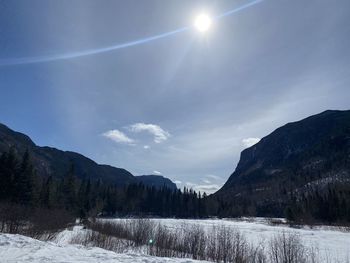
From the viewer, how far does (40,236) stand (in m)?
25.5

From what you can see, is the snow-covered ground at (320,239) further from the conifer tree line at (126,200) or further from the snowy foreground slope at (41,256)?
the conifer tree line at (126,200)

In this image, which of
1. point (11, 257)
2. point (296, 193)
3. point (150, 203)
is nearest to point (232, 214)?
point (150, 203)

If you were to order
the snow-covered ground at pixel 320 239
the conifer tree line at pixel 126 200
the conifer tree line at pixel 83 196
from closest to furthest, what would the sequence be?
the snow-covered ground at pixel 320 239
the conifer tree line at pixel 83 196
the conifer tree line at pixel 126 200

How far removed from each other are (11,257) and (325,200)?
4067 inches

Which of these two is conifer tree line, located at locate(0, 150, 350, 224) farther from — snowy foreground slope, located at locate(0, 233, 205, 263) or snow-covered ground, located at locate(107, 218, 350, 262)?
snowy foreground slope, located at locate(0, 233, 205, 263)

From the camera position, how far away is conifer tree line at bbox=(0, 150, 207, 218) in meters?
50.5

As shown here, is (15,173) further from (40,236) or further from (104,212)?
(104,212)

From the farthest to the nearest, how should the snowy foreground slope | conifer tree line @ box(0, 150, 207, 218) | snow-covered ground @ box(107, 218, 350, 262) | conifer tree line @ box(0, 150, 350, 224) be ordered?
1. conifer tree line @ box(0, 150, 350, 224)
2. conifer tree line @ box(0, 150, 207, 218)
3. snow-covered ground @ box(107, 218, 350, 262)
4. the snowy foreground slope

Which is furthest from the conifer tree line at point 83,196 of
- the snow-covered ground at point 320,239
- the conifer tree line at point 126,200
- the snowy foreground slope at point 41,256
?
the snowy foreground slope at point 41,256

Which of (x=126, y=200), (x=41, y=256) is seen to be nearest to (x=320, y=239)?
(x=41, y=256)

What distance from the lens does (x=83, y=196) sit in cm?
9181

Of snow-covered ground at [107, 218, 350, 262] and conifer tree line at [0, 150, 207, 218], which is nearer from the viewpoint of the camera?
snow-covered ground at [107, 218, 350, 262]

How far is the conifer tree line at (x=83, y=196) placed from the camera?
50.5 m

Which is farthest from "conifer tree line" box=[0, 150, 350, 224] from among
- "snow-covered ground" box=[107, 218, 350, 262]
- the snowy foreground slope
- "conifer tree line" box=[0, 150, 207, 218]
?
the snowy foreground slope
